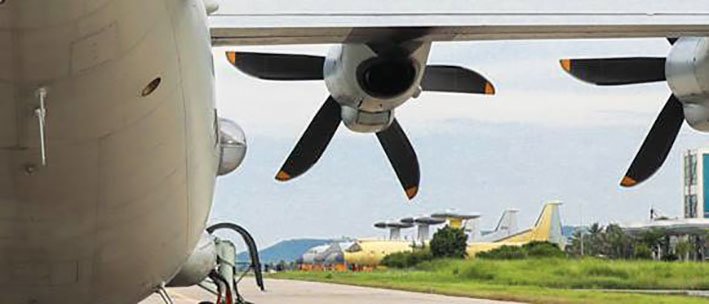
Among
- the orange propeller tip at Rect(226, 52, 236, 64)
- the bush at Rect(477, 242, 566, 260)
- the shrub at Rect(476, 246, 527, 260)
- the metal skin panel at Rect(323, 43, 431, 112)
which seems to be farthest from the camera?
the shrub at Rect(476, 246, 527, 260)

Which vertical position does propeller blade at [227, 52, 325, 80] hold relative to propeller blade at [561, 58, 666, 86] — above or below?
below

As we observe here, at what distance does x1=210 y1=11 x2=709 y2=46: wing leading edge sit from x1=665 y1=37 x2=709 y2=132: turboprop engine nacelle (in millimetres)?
1226

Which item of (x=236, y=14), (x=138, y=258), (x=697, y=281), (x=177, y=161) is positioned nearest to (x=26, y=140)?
(x=177, y=161)

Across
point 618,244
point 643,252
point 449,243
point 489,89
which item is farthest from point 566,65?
point 618,244

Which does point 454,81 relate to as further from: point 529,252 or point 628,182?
point 529,252

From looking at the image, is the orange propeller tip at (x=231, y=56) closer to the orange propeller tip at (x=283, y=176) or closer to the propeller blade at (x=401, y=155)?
the orange propeller tip at (x=283, y=176)

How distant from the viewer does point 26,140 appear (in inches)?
207

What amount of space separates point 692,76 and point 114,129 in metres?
6.38

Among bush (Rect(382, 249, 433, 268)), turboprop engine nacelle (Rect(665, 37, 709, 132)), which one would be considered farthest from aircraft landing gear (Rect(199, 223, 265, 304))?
bush (Rect(382, 249, 433, 268))

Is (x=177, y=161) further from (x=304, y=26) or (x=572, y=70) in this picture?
(x=572, y=70)

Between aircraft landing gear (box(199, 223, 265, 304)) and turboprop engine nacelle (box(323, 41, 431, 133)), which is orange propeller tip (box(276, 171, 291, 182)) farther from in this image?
turboprop engine nacelle (box(323, 41, 431, 133))

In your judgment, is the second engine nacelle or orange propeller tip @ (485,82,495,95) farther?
orange propeller tip @ (485,82,495,95)

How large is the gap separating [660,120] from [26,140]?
8.20 meters

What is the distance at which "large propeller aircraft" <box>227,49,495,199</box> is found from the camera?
9.36 meters
